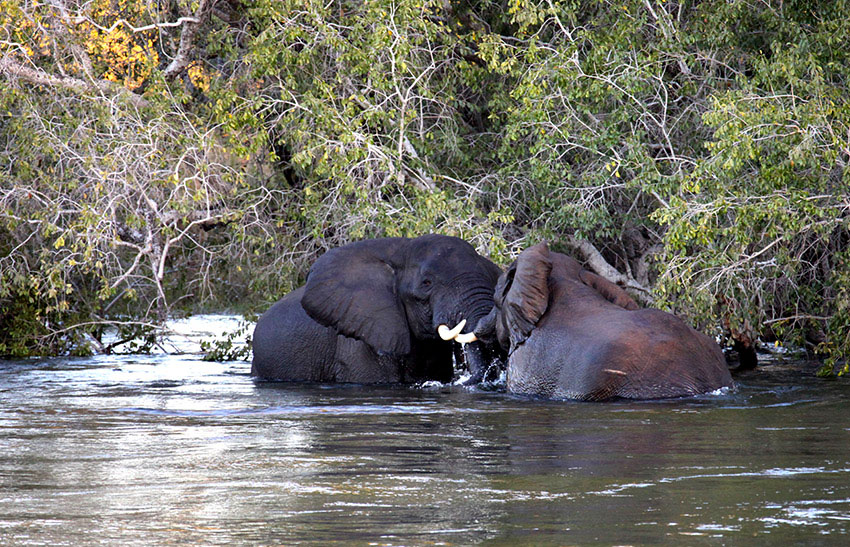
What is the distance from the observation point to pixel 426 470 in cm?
651

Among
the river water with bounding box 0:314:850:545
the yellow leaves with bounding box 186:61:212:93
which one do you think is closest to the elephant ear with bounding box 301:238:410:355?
the river water with bounding box 0:314:850:545

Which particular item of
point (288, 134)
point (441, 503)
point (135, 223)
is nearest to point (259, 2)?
point (288, 134)

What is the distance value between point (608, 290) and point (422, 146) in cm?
461

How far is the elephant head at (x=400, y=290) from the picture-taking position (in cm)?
1189

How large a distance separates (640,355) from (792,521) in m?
4.68

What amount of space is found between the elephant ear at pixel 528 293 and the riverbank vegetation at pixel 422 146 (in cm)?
185

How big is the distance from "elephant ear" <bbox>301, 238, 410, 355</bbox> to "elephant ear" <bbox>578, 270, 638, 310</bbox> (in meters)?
1.93

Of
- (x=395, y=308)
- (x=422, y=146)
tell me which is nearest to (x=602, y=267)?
(x=422, y=146)

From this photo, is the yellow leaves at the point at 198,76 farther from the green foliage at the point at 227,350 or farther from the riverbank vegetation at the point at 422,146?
the green foliage at the point at 227,350

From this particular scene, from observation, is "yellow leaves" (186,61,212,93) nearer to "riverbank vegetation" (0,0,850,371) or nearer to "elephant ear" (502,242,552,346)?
"riverbank vegetation" (0,0,850,371)

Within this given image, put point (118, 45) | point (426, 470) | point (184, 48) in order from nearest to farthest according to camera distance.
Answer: point (426, 470) < point (118, 45) < point (184, 48)

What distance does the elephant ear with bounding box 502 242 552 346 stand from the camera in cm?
1052

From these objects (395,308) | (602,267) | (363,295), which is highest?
(602,267)

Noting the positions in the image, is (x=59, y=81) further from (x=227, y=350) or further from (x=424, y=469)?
(x=424, y=469)
